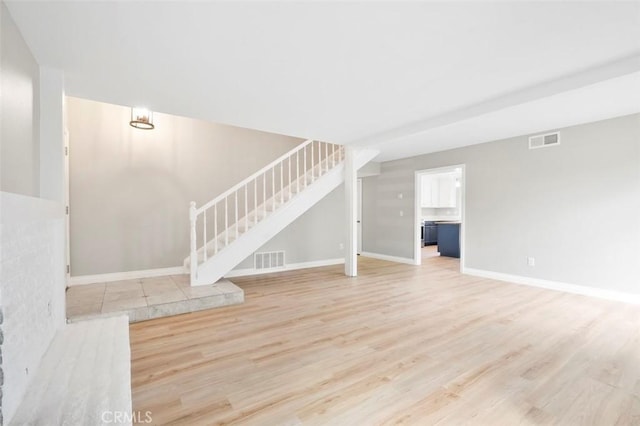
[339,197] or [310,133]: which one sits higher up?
Result: [310,133]

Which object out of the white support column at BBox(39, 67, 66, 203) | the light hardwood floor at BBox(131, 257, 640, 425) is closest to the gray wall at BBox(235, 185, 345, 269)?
the light hardwood floor at BBox(131, 257, 640, 425)

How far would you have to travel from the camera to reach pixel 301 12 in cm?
170

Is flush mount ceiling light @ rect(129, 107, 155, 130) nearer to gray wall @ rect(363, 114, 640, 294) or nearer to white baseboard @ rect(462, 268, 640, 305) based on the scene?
gray wall @ rect(363, 114, 640, 294)

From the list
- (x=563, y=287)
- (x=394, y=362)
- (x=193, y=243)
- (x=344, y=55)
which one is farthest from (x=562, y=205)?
(x=193, y=243)

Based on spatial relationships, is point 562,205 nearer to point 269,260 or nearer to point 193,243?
point 269,260

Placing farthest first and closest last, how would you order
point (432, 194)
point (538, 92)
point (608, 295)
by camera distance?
point (432, 194), point (608, 295), point (538, 92)

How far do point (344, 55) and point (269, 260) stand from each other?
424 centimetres

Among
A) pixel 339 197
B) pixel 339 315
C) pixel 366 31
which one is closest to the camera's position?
pixel 366 31

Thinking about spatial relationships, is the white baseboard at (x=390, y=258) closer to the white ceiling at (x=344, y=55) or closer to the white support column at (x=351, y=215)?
the white support column at (x=351, y=215)

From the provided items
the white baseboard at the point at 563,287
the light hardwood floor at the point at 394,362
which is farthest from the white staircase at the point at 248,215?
the white baseboard at the point at 563,287

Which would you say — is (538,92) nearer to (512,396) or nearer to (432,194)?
(512,396)

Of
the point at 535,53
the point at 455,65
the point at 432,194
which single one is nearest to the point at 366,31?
the point at 455,65

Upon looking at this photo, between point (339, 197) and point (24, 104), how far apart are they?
17.4 ft

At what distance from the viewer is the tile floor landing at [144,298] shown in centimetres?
300
